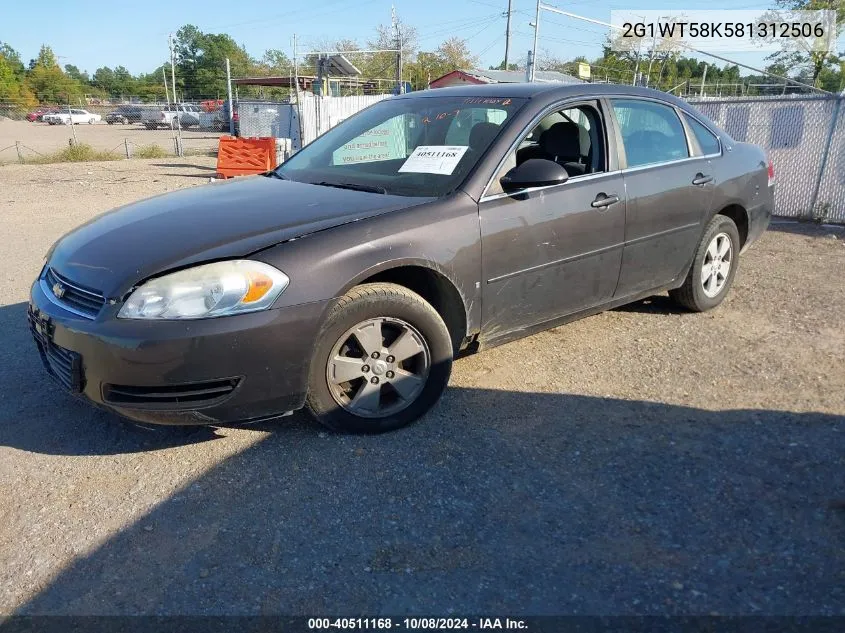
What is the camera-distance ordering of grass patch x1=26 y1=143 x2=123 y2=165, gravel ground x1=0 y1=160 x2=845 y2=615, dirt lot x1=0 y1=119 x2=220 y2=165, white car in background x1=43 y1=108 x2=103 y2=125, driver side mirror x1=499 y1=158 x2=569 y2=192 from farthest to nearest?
white car in background x1=43 y1=108 x2=103 y2=125 → dirt lot x1=0 y1=119 x2=220 y2=165 → grass patch x1=26 y1=143 x2=123 y2=165 → driver side mirror x1=499 y1=158 x2=569 y2=192 → gravel ground x1=0 y1=160 x2=845 y2=615

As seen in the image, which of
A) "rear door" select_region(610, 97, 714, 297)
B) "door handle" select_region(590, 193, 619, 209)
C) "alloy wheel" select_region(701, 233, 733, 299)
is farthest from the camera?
"alloy wheel" select_region(701, 233, 733, 299)

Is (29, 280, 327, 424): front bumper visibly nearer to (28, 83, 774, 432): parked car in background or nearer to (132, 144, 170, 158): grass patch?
(28, 83, 774, 432): parked car in background

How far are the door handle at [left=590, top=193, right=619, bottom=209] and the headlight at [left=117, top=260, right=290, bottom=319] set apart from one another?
6.60ft

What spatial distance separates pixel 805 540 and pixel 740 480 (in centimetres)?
42

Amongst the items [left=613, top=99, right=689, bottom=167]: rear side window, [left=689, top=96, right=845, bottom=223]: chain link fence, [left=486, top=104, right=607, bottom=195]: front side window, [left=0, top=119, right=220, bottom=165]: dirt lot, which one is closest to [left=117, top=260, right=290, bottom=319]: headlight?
[left=486, top=104, right=607, bottom=195]: front side window

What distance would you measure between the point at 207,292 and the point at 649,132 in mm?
3204

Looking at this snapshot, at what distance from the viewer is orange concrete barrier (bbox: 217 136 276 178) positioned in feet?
49.1

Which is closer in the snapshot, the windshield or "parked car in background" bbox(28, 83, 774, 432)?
"parked car in background" bbox(28, 83, 774, 432)

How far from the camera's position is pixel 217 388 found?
9.60 feet

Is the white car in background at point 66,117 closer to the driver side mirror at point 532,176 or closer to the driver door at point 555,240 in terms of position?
the driver door at point 555,240

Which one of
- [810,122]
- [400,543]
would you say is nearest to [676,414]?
[400,543]

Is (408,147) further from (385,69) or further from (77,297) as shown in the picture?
(385,69)

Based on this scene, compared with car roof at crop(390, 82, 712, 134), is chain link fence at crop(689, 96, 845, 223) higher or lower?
lower

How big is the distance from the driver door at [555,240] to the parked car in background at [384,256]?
0.01 meters
